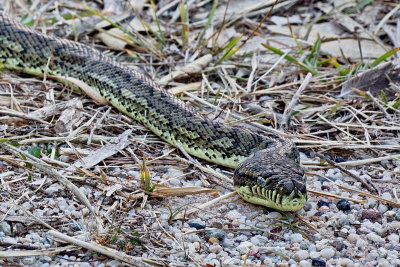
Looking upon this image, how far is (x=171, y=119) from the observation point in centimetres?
694

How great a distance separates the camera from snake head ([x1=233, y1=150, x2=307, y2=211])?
529cm

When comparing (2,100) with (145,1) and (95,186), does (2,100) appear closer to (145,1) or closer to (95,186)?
(95,186)

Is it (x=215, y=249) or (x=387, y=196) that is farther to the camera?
(x=387, y=196)

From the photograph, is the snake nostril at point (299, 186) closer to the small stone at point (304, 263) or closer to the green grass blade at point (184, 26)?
the small stone at point (304, 263)

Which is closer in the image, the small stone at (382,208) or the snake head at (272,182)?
the snake head at (272,182)

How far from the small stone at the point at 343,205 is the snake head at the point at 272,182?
0.46m

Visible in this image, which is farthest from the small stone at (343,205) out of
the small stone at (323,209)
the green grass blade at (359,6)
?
the green grass blade at (359,6)

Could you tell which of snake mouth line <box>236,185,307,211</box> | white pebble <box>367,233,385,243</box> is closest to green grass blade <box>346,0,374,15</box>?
snake mouth line <box>236,185,307,211</box>

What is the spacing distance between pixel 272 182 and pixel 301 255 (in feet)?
2.37

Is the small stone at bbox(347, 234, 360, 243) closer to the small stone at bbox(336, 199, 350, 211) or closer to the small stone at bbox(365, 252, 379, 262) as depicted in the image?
the small stone at bbox(365, 252, 379, 262)

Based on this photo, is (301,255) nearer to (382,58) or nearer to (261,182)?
(261,182)

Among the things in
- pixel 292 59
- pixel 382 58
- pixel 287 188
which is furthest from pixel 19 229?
pixel 382 58

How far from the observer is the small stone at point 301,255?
4883 millimetres

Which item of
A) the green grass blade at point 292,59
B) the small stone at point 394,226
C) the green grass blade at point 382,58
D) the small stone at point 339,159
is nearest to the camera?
the small stone at point 394,226
